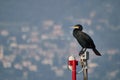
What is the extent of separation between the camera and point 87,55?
88.1ft

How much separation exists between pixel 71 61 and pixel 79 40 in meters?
4.50

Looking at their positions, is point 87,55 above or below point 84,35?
below

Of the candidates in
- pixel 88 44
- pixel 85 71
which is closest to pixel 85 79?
pixel 85 71

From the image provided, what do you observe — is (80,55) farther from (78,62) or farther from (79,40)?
(79,40)

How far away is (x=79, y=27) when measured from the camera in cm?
3111

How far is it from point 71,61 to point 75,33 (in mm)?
5161

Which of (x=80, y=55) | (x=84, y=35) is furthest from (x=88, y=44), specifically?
(x=80, y=55)

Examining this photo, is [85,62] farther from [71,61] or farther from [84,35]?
[84,35]

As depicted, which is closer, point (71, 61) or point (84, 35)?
point (71, 61)

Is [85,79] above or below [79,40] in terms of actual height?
below

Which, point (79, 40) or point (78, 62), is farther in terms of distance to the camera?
point (79, 40)

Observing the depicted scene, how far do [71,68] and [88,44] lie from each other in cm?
417

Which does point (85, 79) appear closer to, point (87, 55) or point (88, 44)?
point (87, 55)

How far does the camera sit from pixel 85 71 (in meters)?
26.7
